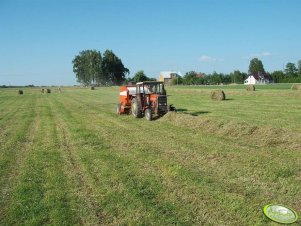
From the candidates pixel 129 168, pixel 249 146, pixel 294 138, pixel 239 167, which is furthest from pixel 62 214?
pixel 294 138

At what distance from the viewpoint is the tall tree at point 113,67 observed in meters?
112

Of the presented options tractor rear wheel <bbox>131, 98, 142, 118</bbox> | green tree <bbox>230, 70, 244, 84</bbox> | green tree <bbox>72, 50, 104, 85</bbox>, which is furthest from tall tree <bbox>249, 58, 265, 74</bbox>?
tractor rear wheel <bbox>131, 98, 142, 118</bbox>

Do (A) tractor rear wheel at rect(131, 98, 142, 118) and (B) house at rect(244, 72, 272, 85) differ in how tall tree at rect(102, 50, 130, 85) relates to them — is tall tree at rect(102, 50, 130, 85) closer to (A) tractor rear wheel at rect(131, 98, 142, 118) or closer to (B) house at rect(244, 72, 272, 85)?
(B) house at rect(244, 72, 272, 85)

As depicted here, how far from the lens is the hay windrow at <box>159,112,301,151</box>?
9.05m

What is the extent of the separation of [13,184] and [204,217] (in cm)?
361

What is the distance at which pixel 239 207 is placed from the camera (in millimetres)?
4973

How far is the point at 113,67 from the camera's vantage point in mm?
113625

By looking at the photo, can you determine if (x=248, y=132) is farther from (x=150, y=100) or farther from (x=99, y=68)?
(x=99, y=68)

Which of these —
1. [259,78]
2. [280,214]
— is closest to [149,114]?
[280,214]

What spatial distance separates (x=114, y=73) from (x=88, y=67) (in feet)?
27.9

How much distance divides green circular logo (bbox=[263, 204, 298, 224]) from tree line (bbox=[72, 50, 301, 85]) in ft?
333

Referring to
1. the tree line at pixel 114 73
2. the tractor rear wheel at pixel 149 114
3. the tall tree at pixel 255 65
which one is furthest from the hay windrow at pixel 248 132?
the tall tree at pixel 255 65

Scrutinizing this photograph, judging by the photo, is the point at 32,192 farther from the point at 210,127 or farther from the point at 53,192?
the point at 210,127

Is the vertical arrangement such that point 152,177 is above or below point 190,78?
below
